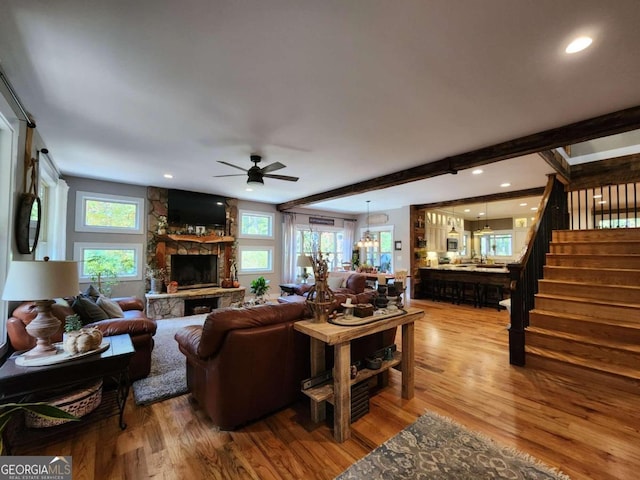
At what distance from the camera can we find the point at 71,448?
75.1 inches

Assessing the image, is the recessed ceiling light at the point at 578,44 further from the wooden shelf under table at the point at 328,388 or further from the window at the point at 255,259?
the window at the point at 255,259

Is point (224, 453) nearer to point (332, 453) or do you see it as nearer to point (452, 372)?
point (332, 453)

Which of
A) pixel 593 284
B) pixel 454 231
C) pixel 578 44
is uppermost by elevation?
pixel 578 44

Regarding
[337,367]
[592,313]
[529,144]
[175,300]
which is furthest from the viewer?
[175,300]

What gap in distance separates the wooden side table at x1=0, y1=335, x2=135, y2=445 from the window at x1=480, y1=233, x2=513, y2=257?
12.3 meters

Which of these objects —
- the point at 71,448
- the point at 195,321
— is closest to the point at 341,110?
the point at 71,448

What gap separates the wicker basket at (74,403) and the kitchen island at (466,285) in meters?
7.13

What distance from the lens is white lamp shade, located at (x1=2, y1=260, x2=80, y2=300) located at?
1805 millimetres

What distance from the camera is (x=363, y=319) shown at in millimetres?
2273

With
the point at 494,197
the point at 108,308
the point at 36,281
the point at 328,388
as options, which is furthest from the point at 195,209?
A: the point at 494,197

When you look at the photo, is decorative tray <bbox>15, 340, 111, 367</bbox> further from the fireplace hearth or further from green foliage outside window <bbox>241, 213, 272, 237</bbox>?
green foliage outside window <bbox>241, 213, 272, 237</bbox>

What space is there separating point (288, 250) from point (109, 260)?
418 centimetres

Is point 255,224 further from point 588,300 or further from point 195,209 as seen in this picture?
point 588,300

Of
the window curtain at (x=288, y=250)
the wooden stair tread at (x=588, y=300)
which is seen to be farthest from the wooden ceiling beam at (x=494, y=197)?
the window curtain at (x=288, y=250)
